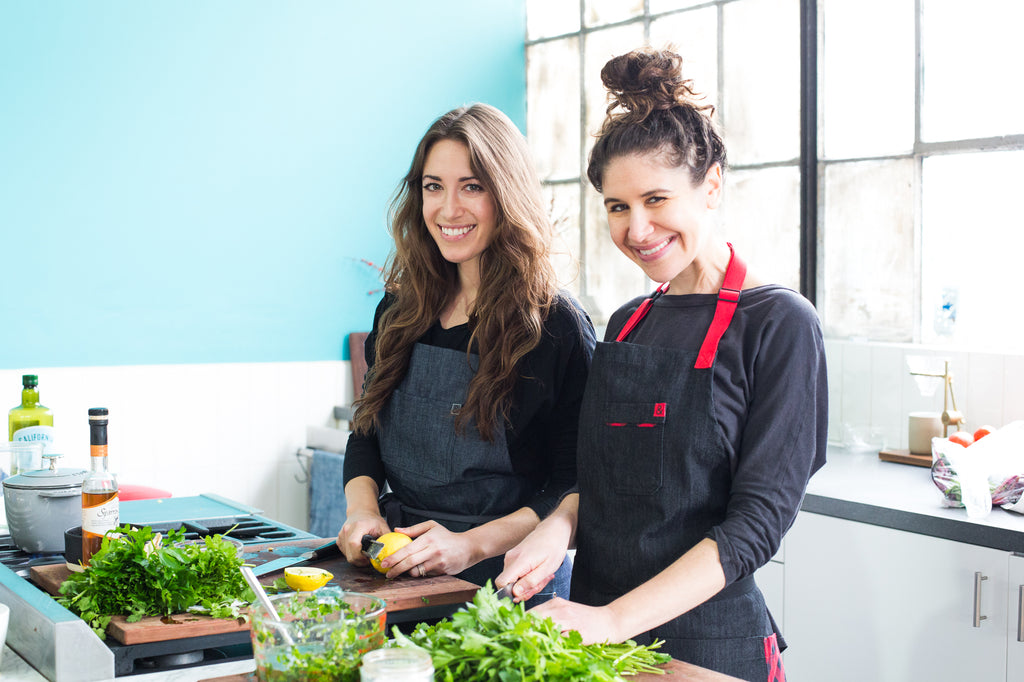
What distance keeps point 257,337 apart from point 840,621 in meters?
2.38

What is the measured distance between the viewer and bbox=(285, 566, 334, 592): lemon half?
4.88ft

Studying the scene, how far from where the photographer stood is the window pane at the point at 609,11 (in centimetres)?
428

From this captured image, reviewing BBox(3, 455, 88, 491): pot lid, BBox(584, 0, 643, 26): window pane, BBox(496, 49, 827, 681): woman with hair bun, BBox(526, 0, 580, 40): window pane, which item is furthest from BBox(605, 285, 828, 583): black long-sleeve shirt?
BBox(526, 0, 580, 40): window pane

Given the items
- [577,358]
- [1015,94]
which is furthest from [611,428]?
[1015,94]

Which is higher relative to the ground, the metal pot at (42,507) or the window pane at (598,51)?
the window pane at (598,51)

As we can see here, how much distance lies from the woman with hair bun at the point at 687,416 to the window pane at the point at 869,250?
2.06 m

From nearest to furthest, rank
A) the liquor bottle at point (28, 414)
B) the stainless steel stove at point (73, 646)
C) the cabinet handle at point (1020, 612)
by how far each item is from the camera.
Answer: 1. the stainless steel stove at point (73, 646)
2. the cabinet handle at point (1020, 612)
3. the liquor bottle at point (28, 414)

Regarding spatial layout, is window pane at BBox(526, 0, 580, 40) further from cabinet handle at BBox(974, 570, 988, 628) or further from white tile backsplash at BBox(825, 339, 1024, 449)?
cabinet handle at BBox(974, 570, 988, 628)

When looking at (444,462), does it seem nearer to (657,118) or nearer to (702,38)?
(657,118)

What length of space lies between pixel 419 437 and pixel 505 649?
921mm

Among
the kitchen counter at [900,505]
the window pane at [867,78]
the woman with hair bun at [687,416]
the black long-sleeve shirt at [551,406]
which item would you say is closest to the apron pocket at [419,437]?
the black long-sleeve shirt at [551,406]

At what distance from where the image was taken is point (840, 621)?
8.82 feet

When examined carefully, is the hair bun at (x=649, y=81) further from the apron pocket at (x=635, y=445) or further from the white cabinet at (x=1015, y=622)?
the white cabinet at (x=1015, y=622)

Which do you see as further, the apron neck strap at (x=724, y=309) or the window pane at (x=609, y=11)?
the window pane at (x=609, y=11)
